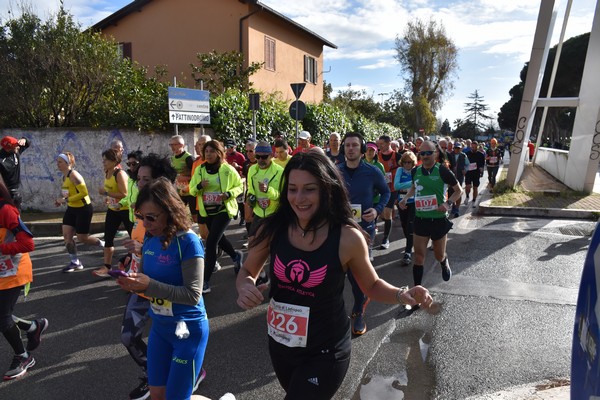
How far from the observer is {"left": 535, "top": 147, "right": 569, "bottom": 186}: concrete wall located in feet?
54.1

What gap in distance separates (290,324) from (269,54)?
21434mm

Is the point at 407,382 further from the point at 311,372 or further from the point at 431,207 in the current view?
the point at 431,207

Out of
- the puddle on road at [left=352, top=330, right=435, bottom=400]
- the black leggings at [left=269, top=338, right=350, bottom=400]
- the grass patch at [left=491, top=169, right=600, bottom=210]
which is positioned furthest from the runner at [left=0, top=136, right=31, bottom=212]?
the grass patch at [left=491, top=169, right=600, bottom=210]

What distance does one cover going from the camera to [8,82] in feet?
37.9

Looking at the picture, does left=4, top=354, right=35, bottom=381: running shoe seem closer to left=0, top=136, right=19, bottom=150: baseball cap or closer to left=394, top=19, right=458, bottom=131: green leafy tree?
left=0, top=136, right=19, bottom=150: baseball cap

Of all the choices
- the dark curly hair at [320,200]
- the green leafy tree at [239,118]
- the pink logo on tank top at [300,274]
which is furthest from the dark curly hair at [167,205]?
the green leafy tree at [239,118]

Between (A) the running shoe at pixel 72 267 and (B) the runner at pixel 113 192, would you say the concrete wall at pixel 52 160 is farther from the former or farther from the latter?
(B) the runner at pixel 113 192

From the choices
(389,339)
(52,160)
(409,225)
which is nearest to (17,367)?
(389,339)

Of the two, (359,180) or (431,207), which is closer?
(359,180)

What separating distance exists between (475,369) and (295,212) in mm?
2640

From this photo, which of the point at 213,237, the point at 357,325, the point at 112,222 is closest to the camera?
the point at 357,325

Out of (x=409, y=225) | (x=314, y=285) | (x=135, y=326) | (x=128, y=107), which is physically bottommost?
(x=409, y=225)

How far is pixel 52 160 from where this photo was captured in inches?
463

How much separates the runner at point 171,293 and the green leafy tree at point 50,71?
1117 centimetres
